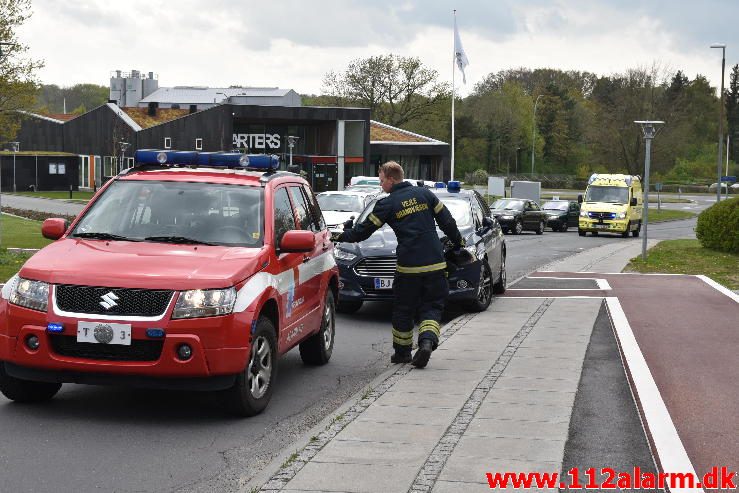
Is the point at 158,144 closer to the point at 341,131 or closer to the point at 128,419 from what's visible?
the point at 341,131

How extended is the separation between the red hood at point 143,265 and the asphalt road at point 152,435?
3.12ft

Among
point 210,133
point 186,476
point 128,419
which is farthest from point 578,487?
point 210,133

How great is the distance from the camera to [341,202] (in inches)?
1047

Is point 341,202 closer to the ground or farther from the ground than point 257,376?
farther from the ground

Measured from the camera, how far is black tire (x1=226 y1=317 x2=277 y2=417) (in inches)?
288

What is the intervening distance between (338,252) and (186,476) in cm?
779

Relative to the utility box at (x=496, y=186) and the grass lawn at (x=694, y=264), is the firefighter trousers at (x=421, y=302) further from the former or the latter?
the utility box at (x=496, y=186)

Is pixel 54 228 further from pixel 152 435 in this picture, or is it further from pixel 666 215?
pixel 666 215

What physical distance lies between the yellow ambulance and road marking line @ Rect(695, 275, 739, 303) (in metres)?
26.7

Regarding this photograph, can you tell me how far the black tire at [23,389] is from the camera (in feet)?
24.6

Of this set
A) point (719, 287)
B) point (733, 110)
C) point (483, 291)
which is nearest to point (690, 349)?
point (483, 291)

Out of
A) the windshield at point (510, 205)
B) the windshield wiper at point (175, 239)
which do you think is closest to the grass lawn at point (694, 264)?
the windshield wiper at point (175, 239)

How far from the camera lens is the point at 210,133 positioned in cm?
7206

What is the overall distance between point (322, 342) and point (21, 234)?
22308 mm
